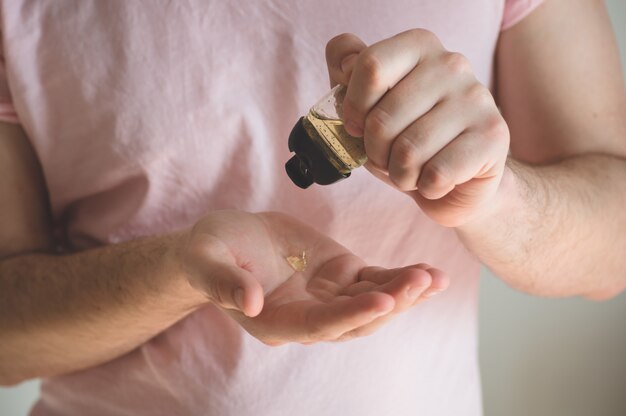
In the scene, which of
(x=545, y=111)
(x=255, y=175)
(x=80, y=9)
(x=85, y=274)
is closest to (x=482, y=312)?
(x=545, y=111)

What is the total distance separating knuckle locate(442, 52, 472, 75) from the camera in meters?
0.49

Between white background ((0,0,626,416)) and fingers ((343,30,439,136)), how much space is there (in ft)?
2.93

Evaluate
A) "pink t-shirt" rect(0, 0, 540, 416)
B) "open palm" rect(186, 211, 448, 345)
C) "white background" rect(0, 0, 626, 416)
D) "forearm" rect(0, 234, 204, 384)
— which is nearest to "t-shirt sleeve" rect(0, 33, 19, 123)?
"pink t-shirt" rect(0, 0, 540, 416)

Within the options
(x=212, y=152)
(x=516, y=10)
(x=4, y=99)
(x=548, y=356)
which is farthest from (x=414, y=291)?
(x=548, y=356)

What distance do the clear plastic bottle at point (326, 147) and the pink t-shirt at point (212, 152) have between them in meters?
0.15

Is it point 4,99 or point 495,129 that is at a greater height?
point 495,129

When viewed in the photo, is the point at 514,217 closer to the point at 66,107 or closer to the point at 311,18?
the point at 311,18

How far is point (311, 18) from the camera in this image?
715 mm

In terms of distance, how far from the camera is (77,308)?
0.76 meters

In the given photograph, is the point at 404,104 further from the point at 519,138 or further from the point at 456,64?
the point at 519,138

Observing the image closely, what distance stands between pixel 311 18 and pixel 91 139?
1.00ft

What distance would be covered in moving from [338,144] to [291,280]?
150 millimetres

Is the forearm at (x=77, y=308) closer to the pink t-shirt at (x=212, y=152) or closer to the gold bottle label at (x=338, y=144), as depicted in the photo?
the pink t-shirt at (x=212, y=152)

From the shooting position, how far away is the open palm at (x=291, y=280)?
0.48 metres
